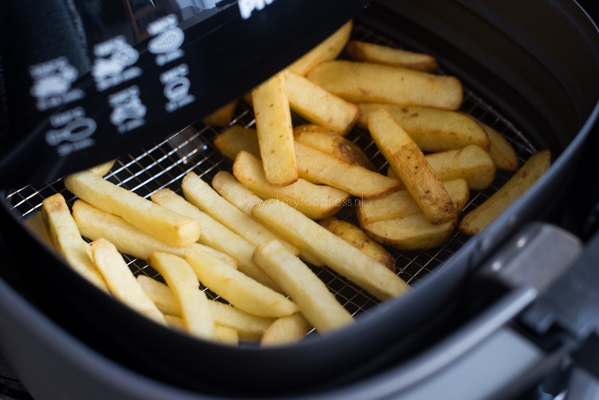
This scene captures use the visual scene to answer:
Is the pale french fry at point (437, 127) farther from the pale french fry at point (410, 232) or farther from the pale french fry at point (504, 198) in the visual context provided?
the pale french fry at point (410, 232)

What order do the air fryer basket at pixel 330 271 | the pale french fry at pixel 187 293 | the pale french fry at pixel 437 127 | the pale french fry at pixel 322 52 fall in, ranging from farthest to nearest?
1. the pale french fry at pixel 322 52
2. the pale french fry at pixel 437 127
3. the pale french fry at pixel 187 293
4. the air fryer basket at pixel 330 271

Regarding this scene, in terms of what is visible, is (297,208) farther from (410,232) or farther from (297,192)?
(410,232)

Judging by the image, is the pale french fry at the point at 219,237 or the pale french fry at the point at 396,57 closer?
the pale french fry at the point at 219,237

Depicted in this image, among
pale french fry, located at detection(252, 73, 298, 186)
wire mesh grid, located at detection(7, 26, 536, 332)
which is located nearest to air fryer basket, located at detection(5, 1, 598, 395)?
wire mesh grid, located at detection(7, 26, 536, 332)

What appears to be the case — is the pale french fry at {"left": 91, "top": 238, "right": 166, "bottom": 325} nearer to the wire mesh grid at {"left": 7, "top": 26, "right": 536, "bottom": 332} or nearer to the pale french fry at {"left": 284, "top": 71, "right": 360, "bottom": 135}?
the wire mesh grid at {"left": 7, "top": 26, "right": 536, "bottom": 332}

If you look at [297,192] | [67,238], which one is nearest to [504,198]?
[297,192]

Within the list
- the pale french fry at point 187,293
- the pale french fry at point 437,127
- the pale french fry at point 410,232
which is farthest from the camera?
the pale french fry at point 437,127

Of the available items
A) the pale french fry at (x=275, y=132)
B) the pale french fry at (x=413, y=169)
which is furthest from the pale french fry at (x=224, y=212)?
the pale french fry at (x=413, y=169)

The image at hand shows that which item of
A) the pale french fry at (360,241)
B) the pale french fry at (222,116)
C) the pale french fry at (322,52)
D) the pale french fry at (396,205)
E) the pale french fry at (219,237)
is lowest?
the pale french fry at (360,241)
